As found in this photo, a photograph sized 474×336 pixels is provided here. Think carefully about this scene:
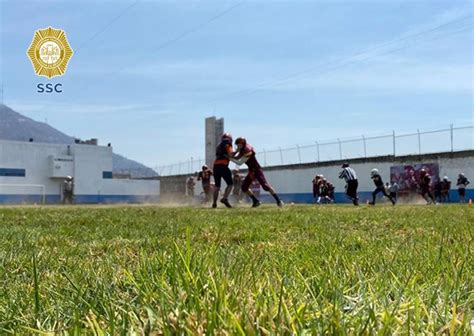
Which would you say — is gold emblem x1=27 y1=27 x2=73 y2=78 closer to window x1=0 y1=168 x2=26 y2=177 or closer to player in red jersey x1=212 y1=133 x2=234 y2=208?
player in red jersey x1=212 y1=133 x2=234 y2=208

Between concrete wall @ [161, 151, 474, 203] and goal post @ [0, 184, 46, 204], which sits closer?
concrete wall @ [161, 151, 474, 203]

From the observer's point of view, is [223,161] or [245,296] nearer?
→ [245,296]

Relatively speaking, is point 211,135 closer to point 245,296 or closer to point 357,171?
A: point 357,171

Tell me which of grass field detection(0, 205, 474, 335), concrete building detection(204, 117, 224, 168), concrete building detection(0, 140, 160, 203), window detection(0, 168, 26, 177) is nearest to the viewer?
grass field detection(0, 205, 474, 335)

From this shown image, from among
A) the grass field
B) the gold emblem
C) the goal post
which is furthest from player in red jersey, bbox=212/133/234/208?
the goal post

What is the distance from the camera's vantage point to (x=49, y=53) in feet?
50.8

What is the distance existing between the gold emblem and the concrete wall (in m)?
27.4

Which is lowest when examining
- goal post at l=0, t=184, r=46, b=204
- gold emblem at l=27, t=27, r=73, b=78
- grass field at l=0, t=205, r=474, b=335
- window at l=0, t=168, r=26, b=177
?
grass field at l=0, t=205, r=474, b=335

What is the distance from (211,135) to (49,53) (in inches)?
1499

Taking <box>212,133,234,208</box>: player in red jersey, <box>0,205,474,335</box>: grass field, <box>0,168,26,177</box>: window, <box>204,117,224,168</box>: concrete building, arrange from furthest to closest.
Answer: <box>0,168,26,177</box>: window
<box>204,117,224,168</box>: concrete building
<box>212,133,234,208</box>: player in red jersey
<box>0,205,474,335</box>: grass field

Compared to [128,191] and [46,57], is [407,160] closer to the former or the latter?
[46,57]

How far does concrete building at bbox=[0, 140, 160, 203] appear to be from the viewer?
57344mm

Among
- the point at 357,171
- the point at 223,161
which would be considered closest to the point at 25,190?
the point at 357,171

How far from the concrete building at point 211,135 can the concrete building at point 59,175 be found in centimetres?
1190
